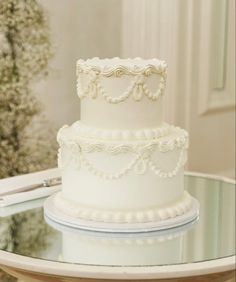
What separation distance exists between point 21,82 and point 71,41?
0.17 meters

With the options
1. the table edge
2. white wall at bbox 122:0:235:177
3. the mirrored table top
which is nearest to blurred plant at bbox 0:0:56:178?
white wall at bbox 122:0:235:177

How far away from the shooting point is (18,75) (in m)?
1.55

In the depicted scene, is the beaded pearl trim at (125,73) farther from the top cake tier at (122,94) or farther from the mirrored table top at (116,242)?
the mirrored table top at (116,242)

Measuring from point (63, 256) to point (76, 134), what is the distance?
22 cm

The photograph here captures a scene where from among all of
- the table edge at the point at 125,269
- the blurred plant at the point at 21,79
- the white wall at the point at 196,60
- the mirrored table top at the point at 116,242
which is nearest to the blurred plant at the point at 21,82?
the blurred plant at the point at 21,79

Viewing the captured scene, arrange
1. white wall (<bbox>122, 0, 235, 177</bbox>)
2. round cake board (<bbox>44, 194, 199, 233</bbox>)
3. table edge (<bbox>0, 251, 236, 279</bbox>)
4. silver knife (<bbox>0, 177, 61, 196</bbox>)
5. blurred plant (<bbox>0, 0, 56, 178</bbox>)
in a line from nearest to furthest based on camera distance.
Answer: table edge (<bbox>0, 251, 236, 279</bbox>) → round cake board (<bbox>44, 194, 199, 233</bbox>) → silver knife (<bbox>0, 177, 61, 196</bbox>) → blurred plant (<bbox>0, 0, 56, 178</bbox>) → white wall (<bbox>122, 0, 235, 177</bbox>)

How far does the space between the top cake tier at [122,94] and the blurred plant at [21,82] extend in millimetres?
457

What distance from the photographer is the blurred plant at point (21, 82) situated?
1536 mm

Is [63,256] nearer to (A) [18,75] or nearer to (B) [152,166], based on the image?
(B) [152,166]

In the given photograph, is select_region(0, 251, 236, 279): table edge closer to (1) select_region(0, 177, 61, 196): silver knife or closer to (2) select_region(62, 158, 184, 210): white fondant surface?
(2) select_region(62, 158, 184, 210): white fondant surface

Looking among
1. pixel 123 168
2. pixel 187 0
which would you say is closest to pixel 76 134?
pixel 123 168

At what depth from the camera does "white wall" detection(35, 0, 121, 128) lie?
1.61m

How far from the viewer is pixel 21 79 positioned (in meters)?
1.56

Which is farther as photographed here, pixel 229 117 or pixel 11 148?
pixel 229 117
